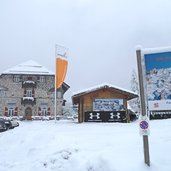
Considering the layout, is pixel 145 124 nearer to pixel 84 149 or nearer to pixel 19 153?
pixel 84 149

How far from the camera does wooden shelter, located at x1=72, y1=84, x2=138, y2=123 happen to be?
24.4 metres

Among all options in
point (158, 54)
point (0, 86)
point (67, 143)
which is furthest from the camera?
point (0, 86)

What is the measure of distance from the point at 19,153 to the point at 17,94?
5266cm

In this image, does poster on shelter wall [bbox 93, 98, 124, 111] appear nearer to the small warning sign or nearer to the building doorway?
the small warning sign

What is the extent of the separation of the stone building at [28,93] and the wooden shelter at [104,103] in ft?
117

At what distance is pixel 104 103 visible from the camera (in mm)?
25125

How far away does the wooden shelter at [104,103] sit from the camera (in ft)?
80.1

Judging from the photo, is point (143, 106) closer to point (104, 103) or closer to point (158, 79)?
point (158, 79)

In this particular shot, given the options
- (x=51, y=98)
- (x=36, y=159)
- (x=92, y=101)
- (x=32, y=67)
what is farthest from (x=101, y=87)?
(x=32, y=67)

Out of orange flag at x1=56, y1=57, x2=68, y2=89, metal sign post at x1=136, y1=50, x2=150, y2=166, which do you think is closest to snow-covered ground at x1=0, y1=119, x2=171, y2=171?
metal sign post at x1=136, y1=50, x2=150, y2=166

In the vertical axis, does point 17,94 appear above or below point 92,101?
above

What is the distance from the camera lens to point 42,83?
62656mm

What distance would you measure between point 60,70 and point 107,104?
4.82 metres

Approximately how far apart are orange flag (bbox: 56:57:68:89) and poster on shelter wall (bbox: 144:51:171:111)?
56.6 feet
